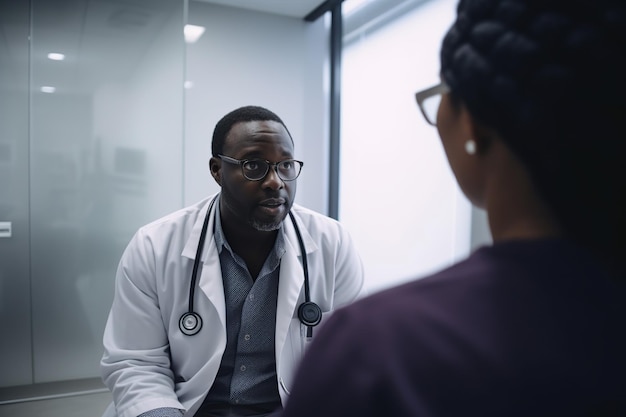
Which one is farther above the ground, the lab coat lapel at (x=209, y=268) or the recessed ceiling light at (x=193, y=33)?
the recessed ceiling light at (x=193, y=33)

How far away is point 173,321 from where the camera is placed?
3.88 feet

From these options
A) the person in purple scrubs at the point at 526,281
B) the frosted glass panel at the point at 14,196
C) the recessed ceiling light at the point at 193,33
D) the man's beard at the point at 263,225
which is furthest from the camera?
the recessed ceiling light at the point at 193,33

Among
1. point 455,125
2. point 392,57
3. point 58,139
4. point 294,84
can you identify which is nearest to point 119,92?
point 58,139

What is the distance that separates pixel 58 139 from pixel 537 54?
7.58 feet

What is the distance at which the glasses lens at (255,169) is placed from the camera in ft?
4.36

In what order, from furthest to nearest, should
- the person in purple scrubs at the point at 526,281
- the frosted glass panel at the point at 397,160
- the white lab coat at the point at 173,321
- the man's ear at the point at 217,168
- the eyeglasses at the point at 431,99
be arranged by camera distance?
1. the frosted glass panel at the point at 397,160
2. the man's ear at the point at 217,168
3. the white lab coat at the point at 173,321
4. the eyeglasses at the point at 431,99
5. the person in purple scrubs at the point at 526,281

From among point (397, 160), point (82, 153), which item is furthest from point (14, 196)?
point (397, 160)

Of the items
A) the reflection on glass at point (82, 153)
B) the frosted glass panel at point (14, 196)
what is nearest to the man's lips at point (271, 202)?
the reflection on glass at point (82, 153)

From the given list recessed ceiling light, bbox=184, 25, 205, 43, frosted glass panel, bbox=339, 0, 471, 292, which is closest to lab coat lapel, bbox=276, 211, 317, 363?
frosted glass panel, bbox=339, 0, 471, 292

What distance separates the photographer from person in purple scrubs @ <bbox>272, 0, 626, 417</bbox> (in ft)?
1.03

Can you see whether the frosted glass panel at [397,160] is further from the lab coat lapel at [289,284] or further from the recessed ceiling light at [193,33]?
the recessed ceiling light at [193,33]

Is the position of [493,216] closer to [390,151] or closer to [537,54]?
Result: [537,54]

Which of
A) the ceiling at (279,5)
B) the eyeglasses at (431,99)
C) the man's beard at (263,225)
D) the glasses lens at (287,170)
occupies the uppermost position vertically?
the ceiling at (279,5)

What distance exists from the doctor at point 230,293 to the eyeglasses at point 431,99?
83 cm
